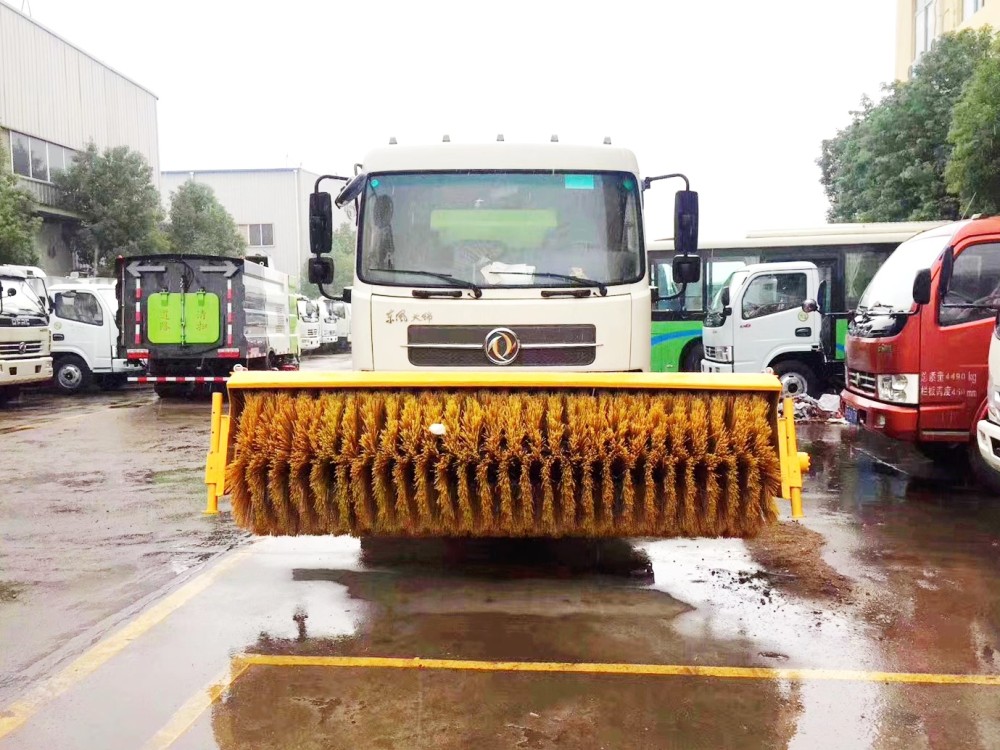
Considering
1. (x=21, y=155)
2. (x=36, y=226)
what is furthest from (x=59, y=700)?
(x=21, y=155)

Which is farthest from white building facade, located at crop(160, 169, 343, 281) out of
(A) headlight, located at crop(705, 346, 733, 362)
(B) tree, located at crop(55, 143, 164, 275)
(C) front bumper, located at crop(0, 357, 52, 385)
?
(A) headlight, located at crop(705, 346, 733, 362)

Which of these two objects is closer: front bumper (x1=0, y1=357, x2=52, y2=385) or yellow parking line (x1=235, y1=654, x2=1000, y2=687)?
yellow parking line (x1=235, y1=654, x2=1000, y2=687)

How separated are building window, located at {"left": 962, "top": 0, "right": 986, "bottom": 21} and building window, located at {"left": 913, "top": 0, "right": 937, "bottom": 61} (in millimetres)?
2222

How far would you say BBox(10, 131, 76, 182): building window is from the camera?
2756cm

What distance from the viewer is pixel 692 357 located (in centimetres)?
1505

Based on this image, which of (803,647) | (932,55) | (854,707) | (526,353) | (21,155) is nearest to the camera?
(854,707)

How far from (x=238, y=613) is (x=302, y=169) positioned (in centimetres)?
4959

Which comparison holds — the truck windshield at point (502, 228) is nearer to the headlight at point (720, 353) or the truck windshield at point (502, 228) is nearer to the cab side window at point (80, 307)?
the headlight at point (720, 353)

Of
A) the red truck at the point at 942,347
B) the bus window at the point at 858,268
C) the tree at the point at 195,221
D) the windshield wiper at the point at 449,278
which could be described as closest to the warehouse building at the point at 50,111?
the tree at the point at 195,221

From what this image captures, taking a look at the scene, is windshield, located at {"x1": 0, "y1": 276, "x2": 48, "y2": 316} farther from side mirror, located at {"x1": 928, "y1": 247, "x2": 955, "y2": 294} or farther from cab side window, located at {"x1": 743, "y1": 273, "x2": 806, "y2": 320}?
side mirror, located at {"x1": 928, "y1": 247, "x2": 955, "y2": 294}

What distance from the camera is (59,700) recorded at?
360 cm

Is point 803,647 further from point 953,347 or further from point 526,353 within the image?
point 953,347

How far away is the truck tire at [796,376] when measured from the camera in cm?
1309

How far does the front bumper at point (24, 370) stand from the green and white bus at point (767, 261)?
32.0 feet
